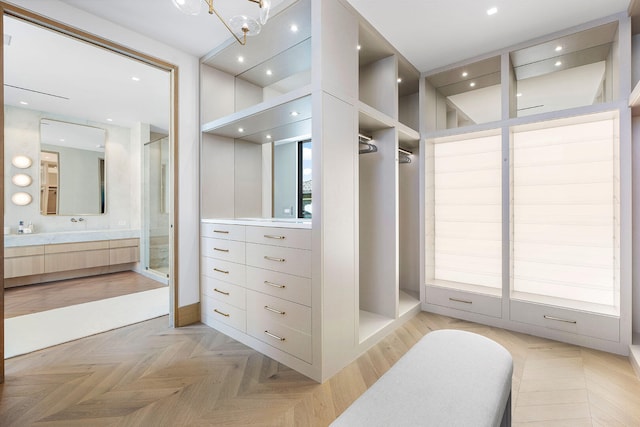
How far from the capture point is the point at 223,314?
109 inches

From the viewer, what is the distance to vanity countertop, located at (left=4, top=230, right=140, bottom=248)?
4215 mm

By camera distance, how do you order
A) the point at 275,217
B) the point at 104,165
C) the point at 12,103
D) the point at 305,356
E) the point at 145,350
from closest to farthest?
1. the point at 305,356
2. the point at 145,350
3. the point at 275,217
4. the point at 12,103
5. the point at 104,165

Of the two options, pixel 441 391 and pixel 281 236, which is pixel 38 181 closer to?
pixel 281 236

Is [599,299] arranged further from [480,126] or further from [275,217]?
[275,217]

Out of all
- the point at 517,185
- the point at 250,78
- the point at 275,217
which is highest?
the point at 250,78

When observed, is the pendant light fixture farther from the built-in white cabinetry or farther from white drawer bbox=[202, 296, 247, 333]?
the built-in white cabinetry

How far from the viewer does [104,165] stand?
530cm

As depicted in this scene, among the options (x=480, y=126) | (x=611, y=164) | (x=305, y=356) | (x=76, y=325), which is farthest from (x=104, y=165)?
(x=611, y=164)

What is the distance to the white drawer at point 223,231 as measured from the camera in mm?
2589

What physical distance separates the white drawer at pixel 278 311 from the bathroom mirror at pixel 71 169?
4552mm

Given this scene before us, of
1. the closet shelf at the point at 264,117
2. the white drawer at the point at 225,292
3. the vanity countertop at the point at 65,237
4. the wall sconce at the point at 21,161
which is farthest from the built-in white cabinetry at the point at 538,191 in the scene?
the wall sconce at the point at 21,161

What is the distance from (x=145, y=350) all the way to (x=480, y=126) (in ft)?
12.7

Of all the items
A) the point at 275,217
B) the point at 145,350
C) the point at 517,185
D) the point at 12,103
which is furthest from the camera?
the point at 12,103

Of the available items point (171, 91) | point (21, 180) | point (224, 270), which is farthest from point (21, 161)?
point (224, 270)
